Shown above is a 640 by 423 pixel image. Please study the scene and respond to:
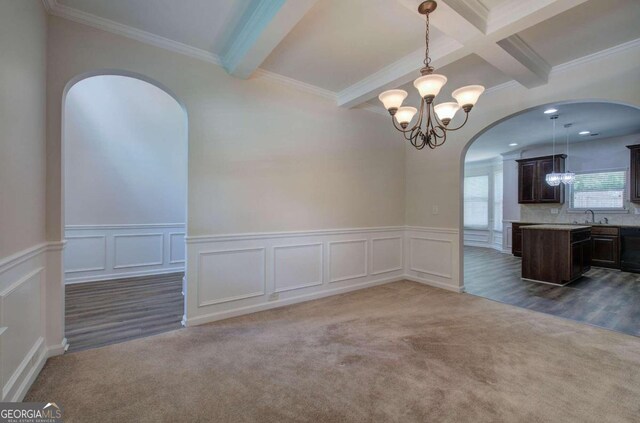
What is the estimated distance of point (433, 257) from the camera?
450cm

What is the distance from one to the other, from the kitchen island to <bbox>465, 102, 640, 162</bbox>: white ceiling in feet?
6.26

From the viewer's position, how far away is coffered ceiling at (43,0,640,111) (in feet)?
7.26

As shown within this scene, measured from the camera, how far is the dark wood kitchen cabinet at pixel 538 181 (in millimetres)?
6738

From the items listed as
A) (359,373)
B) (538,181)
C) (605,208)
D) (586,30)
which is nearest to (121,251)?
(359,373)

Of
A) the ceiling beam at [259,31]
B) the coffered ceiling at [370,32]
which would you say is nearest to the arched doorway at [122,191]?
the coffered ceiling at [370,32]

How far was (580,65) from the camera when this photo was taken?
307cm

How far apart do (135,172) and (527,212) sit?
9.25 m

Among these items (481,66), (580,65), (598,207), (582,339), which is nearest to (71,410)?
(582,339)

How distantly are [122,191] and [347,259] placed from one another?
4.15 metres

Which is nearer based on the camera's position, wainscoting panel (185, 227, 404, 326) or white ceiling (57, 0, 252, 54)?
white ceiling (57, 0, 252, 54)

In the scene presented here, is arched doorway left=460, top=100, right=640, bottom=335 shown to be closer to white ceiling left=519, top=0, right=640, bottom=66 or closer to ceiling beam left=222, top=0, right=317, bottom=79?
white ceiling left=519, top=0, right=640, bottom=66

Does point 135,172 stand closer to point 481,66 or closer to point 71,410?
point 71,410

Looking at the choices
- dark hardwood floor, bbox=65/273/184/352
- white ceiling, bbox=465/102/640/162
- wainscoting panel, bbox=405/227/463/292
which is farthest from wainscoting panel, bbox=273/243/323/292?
white ceiling, bbox=465/102/640/162

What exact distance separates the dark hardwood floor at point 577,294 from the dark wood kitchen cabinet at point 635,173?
158cm
